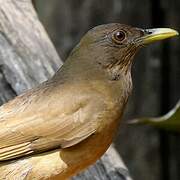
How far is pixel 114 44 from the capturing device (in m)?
5.29

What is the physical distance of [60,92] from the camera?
5.14 metres

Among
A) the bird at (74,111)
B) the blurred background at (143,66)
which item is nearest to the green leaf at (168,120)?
the bird at (74,111)

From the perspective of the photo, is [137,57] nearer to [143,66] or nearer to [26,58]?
[143,66]

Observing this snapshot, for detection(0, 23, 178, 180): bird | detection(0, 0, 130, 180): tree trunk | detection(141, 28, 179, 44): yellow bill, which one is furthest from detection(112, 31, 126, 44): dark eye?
detection(0, 0, 130, 180): tree trunk

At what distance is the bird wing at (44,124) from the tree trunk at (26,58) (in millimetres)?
492

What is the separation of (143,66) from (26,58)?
1.50m

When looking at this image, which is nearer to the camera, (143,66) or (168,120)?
(168,120)

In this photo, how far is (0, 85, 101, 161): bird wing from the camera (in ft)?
16.3

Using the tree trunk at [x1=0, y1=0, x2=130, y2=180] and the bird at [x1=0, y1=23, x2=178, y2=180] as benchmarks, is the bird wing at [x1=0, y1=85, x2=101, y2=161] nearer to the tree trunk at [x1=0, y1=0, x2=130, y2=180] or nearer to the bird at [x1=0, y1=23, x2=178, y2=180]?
the bird at [x1=0, y1=23, x2=178, y2=180]

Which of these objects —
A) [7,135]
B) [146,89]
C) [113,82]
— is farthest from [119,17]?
[7,135]

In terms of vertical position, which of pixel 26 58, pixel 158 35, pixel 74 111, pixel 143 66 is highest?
pixel 26 58

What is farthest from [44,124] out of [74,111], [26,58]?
[26,58]

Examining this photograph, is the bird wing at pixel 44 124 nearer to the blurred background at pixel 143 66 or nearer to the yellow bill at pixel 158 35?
the yellow bill at pixel 158 35

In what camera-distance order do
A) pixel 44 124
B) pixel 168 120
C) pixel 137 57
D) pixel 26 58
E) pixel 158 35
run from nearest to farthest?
pixel 44 124 < pixel 168 120 < pixel 158 35 < pixel 26 58 < pixel 137 57
